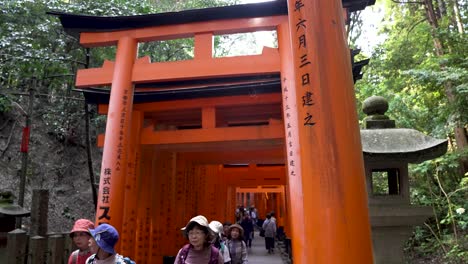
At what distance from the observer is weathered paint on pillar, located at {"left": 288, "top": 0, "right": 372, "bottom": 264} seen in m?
2.09

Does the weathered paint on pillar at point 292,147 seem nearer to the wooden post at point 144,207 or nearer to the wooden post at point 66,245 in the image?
the wooden post at point 66,245

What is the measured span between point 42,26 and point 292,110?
7.28m

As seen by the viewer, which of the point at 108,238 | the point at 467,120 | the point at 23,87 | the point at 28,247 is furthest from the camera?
the point at 23,87

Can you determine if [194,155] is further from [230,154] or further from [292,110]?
[292,110]

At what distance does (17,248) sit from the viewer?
4.93 m

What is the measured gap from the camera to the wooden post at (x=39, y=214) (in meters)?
6.02

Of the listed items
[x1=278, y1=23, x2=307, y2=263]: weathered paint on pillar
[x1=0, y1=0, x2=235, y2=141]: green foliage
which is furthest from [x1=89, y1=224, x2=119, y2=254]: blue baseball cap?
[x1=0, y1=0, x2=235, y2=141]: green foliage

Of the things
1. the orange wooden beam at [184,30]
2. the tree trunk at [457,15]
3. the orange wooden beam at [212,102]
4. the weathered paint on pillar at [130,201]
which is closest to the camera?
the orange wooden beam at [184,30]

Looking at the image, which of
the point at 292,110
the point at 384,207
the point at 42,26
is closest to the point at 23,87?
the point at 42,26

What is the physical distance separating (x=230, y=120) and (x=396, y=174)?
447 cm

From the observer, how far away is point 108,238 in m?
2.39

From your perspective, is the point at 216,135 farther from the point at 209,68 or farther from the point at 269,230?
the point at 269,230

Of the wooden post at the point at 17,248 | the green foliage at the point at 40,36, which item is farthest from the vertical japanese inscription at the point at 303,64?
the green foliage at the point at 40,36

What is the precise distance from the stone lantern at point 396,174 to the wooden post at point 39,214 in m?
5.32
